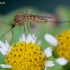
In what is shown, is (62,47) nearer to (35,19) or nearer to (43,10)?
(35,19)

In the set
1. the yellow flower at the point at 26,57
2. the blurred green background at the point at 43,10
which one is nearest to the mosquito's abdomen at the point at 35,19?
the yellow flower at the point at 26,57

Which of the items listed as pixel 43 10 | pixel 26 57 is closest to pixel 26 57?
pixel 26 57

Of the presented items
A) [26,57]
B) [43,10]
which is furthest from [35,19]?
[43,10]

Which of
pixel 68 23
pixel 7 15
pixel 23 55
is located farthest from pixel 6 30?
pixel 23 55

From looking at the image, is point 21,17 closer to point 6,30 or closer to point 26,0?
point 6,30

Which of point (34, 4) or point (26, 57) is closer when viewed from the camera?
point (26, 57)

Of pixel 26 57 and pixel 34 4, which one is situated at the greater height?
pixel 34 4

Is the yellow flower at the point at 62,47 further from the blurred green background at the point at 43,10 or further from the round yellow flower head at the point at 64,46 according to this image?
the blurred green background at the point at 43,10
